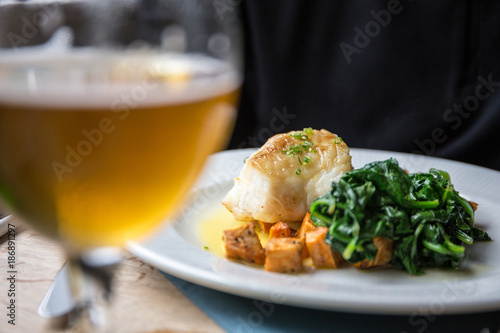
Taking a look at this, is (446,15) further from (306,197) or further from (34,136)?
(34,136)

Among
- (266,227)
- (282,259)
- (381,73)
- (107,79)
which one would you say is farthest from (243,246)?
(381,73)

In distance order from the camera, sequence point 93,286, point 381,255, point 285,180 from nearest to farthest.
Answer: point 93,286 < point 381,255 < point 285,180

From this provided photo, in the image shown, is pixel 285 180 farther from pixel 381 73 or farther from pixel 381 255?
pixel 381 73

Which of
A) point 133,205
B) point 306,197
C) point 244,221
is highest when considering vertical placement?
point 133,205

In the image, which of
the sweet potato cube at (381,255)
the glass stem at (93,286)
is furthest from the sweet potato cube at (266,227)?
the glass stem at (93,286)

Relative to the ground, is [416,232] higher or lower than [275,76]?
higher

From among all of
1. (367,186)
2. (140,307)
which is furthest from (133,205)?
(367,186)

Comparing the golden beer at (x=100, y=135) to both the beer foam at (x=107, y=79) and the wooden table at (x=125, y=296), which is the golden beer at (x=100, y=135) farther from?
the wooden table at (x=125, y=296)
